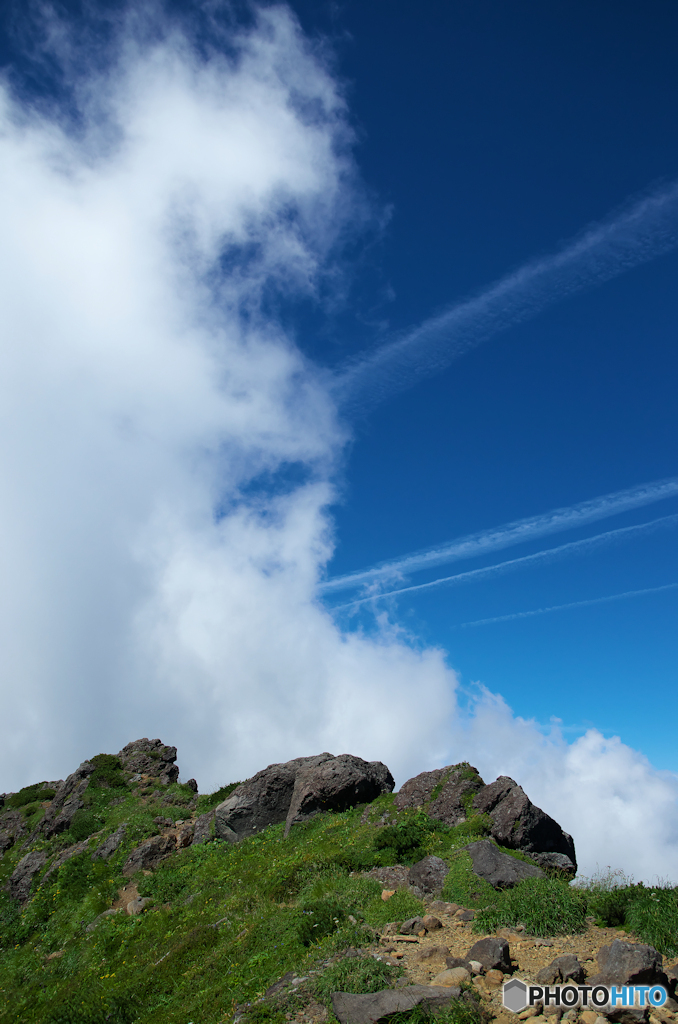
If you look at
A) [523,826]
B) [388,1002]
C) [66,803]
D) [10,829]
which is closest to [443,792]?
[523,826]

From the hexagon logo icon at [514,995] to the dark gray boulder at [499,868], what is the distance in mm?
5179

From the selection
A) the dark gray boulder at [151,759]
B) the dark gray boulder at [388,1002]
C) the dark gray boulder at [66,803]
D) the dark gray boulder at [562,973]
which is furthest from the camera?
the dark gray boulder at [151,759]

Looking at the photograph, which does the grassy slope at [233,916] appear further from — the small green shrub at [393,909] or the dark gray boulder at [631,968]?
the dark gray boulder at [631,968]

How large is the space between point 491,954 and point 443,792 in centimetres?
1250

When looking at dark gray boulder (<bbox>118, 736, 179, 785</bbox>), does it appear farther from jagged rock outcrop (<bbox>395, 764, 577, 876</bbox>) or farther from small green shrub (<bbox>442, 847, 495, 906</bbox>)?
small green shrub (<bbox>442, 847, 495, 906</bbox>)

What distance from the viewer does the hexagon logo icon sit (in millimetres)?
10203

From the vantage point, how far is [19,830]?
36.1 m

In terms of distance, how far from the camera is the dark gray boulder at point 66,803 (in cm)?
3262

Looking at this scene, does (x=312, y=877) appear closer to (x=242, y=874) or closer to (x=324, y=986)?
(x=242, y=874)

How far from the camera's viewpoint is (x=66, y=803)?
3453 centimetres

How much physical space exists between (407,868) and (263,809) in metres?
12.5

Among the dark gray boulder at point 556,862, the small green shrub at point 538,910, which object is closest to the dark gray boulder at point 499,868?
the small green shrub at point 538,910

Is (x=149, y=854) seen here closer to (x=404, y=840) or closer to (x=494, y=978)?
(x=404, y=840)

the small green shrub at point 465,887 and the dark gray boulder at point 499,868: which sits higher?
the dark gray boulder at point 499,868
